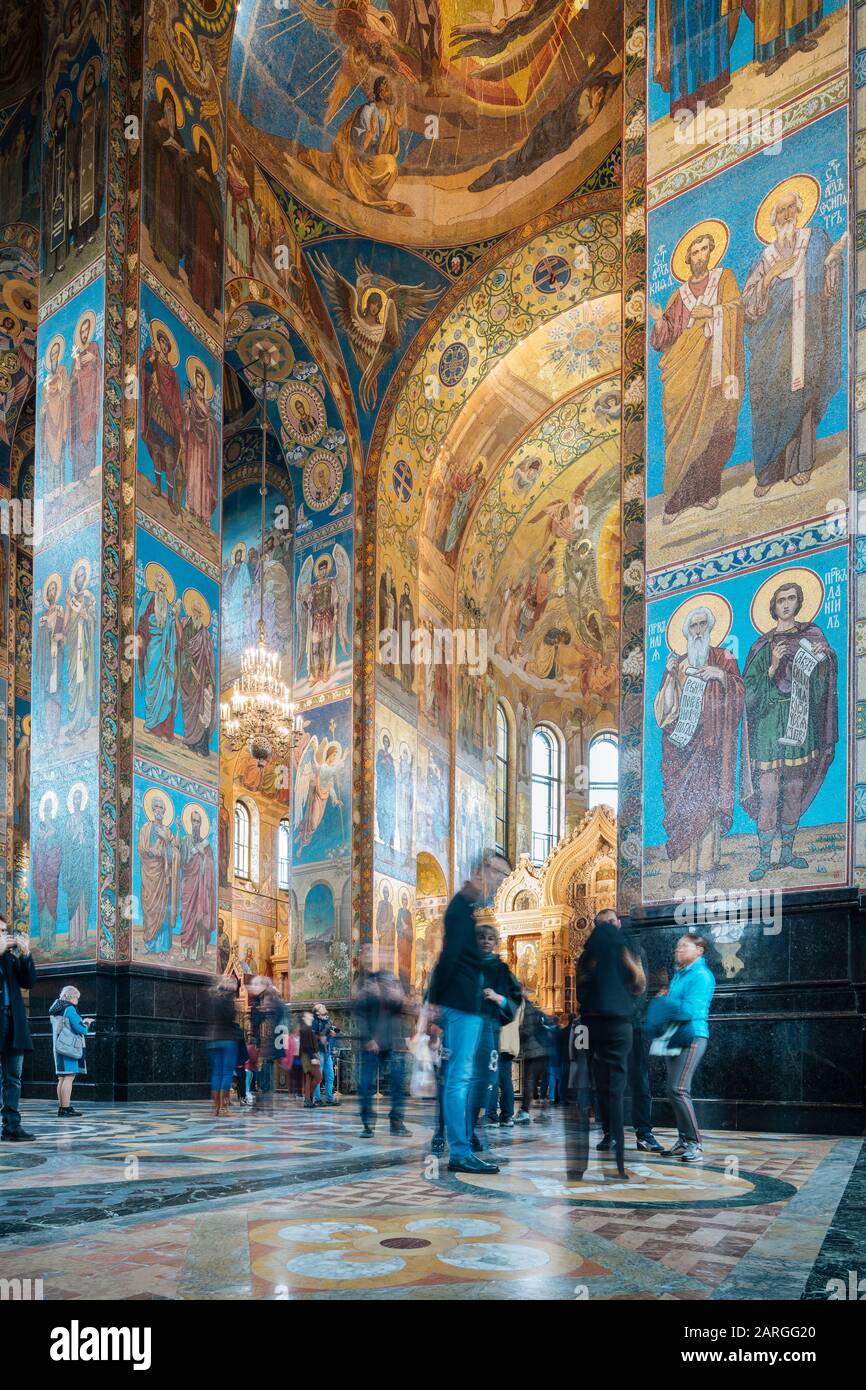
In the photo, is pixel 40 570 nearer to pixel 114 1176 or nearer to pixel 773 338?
pixel 773 338

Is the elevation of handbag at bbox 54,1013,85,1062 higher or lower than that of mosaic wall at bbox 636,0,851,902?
lower

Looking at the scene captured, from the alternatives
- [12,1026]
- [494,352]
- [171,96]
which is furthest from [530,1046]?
[494,352]

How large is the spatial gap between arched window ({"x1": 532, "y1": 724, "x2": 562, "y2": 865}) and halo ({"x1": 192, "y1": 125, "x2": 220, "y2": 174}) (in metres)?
17.0

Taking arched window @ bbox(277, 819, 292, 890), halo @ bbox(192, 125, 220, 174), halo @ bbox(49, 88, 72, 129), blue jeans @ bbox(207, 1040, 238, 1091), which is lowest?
blue jeans @ bbox(207, 1040, 238, 1091)

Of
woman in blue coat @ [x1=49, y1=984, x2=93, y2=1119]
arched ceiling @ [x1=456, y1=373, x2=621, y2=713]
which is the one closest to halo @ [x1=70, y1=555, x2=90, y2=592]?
woman in blue coat @ [x1=49, y1=984, x2=93, y2=1119]

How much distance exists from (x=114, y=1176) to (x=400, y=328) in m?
17.6

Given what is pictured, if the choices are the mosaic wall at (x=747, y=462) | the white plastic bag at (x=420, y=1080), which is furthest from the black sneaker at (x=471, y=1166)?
the white plastic bag at (x=420, y=1080)

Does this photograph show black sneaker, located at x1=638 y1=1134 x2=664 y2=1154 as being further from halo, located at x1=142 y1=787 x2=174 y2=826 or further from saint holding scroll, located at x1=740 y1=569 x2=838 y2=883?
halo, located at x1=142 y1=787 x2=174 y2=826

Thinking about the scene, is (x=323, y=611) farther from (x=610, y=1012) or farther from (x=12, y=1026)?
(x=610, y=1012)

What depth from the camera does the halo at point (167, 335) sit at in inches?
567

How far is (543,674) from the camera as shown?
29.6 metres

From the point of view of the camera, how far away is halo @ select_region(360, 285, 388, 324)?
20.6m

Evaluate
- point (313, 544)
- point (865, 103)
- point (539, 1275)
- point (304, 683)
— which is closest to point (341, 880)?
point (304, 683)

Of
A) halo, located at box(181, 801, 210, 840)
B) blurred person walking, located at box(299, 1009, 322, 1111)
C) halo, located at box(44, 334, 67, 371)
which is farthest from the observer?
halo, located at box(44, 334, 67, 371)
